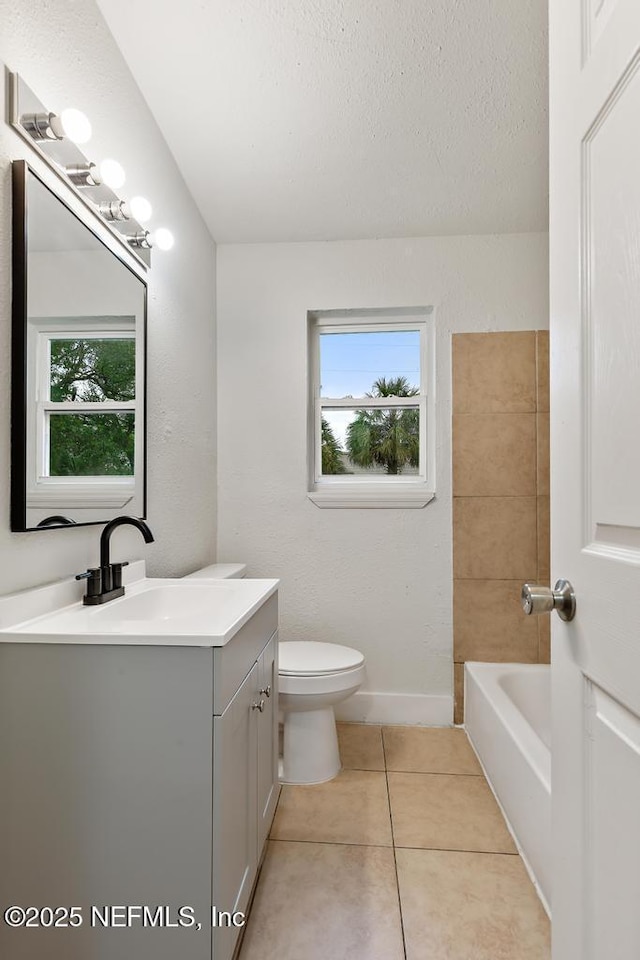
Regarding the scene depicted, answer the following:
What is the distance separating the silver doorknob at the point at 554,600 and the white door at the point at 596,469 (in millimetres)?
18

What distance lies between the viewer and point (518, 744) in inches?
→ 64.6

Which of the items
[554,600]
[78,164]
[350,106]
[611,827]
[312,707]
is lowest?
[312,707]

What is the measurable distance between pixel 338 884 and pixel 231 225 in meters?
2.60

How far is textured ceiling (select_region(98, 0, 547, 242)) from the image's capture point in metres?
1.43

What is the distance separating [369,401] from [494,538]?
93 cm

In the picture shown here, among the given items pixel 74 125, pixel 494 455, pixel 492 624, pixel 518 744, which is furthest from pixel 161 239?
pixel 492 624

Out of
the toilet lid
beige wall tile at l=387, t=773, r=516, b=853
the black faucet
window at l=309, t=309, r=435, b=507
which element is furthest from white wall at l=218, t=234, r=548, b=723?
the black faucet

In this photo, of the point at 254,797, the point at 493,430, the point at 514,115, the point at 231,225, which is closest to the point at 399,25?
the point at 514,115

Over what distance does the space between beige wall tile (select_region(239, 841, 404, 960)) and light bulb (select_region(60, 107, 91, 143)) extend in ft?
6.44

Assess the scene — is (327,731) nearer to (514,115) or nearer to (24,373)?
(24,373)

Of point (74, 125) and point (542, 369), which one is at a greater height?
point (74, 125)

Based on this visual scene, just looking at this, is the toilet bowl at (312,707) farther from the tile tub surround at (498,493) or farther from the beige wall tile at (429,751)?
the tile tub surround at (498,493)

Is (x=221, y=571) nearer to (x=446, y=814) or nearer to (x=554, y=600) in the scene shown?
(x=446, y=814)

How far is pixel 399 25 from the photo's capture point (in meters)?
1.44
